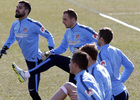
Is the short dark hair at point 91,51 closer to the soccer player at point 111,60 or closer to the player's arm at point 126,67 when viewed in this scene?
the soccer player at point 111,60

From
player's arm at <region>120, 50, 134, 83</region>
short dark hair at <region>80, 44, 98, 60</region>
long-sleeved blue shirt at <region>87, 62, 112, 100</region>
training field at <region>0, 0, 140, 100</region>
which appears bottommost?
training field at <region>0, 0, 140, 100</region>

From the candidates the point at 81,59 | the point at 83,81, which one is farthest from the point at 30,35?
the point at 83,81

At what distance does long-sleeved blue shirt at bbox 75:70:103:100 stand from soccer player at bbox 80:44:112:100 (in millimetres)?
230

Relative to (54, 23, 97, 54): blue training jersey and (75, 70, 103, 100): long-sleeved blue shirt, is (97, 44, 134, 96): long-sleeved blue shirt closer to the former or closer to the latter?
(75, 70, 103, 100): long-sleeved blue shirt

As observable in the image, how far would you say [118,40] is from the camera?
16.3 m

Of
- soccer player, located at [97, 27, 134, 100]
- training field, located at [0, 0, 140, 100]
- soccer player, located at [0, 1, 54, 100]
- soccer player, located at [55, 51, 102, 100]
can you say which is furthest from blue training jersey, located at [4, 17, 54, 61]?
soccer player, located at [55, 51, 102, 100]

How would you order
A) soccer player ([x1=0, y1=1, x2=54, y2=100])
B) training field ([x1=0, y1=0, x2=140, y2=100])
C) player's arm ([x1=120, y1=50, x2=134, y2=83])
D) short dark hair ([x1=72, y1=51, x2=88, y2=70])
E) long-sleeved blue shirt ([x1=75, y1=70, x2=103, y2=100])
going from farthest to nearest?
training field ([x1=0, y1=0, x2=140, y2=100]) < soccer player ([x1=0, y1=1, x2=54, y2=100]) < player's arm ([x1=120, y1=50, x2=134, y2=83]) < short dark hair ([x1=72, y1=51, x2=88, y2=70]) < long-sleeved blue shirt ([x1=75, y1=70, x2=103, y2=100])

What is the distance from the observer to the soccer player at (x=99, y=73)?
5.86 meters

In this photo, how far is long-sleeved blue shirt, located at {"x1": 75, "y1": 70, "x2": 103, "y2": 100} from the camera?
5480 millimetres

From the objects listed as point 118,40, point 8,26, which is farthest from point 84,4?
point 118,40

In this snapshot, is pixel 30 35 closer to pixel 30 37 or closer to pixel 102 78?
pixel 30 37

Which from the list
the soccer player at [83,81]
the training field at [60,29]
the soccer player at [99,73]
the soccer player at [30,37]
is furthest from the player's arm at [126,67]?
the training field at [60,29]

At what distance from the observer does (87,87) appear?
549 cm

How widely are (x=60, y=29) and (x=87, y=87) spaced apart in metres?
13.1
